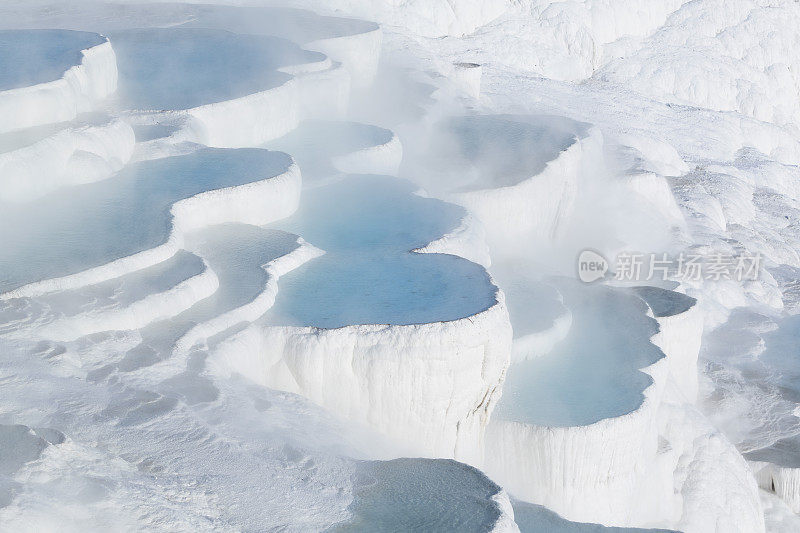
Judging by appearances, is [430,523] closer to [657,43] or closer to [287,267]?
[287,267]

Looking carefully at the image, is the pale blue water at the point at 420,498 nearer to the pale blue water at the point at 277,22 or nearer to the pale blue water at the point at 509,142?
the pale blue water at the point at 509,142

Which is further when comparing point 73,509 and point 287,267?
point 287,267

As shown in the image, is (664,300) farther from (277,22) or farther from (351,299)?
(277,22)

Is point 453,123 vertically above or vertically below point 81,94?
below

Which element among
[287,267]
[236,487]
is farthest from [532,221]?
[236,487]

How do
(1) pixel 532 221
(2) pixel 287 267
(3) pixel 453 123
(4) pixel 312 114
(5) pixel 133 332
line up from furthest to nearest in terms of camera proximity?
(3) pixel 453 123, (4) pixel 312 114, (1) pixel 532 221, (2) pixel 287 267, (5) pixel 133 332

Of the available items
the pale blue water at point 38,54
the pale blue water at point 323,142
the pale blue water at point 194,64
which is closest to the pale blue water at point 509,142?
the pale blue water at point 323,142

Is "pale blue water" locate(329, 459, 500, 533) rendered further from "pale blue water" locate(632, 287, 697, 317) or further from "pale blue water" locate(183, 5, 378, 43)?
"pale blue water" locate(183, 5, 378, 43)
